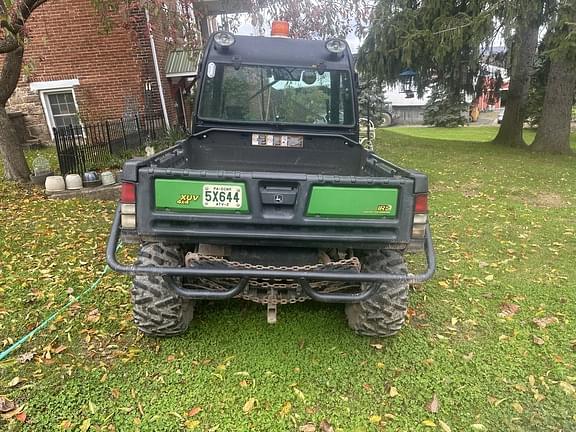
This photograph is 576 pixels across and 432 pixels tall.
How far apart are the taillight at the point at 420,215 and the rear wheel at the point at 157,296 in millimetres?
1562

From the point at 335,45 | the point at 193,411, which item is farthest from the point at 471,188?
the point at 193,411

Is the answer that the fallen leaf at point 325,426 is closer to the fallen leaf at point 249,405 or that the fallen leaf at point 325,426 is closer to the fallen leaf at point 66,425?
the fallen leaf at point 249,405

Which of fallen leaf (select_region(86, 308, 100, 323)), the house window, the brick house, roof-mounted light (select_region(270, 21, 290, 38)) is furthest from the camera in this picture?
the house window

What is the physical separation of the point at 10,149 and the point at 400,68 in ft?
34.0

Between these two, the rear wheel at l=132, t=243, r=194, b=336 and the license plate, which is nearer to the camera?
the license plate

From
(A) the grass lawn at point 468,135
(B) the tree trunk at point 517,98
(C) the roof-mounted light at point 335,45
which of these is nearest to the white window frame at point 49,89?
(C) the roof-mounted light at point 335,45

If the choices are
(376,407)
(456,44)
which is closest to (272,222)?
(376,407)

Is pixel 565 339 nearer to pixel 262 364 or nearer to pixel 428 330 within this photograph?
pixel 428 330

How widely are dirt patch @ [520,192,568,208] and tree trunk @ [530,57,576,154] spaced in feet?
16.9

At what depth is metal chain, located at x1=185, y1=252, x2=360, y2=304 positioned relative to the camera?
2787 millimetres

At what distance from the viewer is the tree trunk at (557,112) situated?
1181 centimetres

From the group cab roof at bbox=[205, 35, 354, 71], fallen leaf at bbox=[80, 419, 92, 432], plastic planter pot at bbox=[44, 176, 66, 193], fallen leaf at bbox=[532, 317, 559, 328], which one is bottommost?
fallen leaf at bbox=[532, 317, 559, 328]

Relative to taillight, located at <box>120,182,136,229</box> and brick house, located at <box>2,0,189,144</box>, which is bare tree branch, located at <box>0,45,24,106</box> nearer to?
brick house, located at <box>2,0,189,144</box>

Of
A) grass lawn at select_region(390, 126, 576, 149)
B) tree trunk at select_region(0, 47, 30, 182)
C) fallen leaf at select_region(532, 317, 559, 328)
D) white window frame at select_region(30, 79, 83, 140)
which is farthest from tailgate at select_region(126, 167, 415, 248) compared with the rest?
grass lawn at select_region(390, 126, 576, 149)
